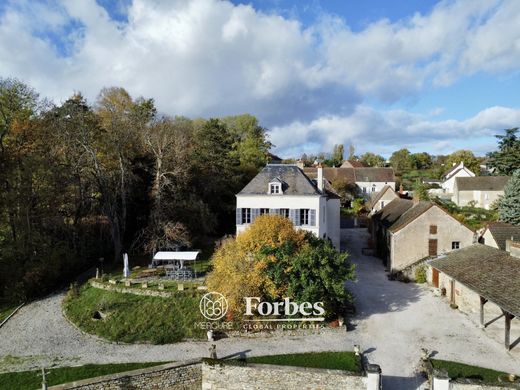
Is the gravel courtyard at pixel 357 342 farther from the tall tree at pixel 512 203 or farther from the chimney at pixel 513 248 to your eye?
the tall tree at pixel 512 203

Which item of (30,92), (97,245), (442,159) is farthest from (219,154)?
(442,159)

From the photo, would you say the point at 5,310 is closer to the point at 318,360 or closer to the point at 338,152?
the point at 318,360

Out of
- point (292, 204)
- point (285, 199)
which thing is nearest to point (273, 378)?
point (292, 204)

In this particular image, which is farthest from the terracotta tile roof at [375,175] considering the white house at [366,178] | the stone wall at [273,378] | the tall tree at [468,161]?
the stone wall at [273,378]

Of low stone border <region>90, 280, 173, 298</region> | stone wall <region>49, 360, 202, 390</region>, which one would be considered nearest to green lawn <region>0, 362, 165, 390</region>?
stone wall <region>49, 360, 202, 390</region>

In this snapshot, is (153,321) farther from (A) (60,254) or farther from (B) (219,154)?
(B) (219,154)

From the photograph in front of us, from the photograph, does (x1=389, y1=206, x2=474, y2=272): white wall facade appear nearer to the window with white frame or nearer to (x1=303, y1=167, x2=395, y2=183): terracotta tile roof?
the window with white frame
